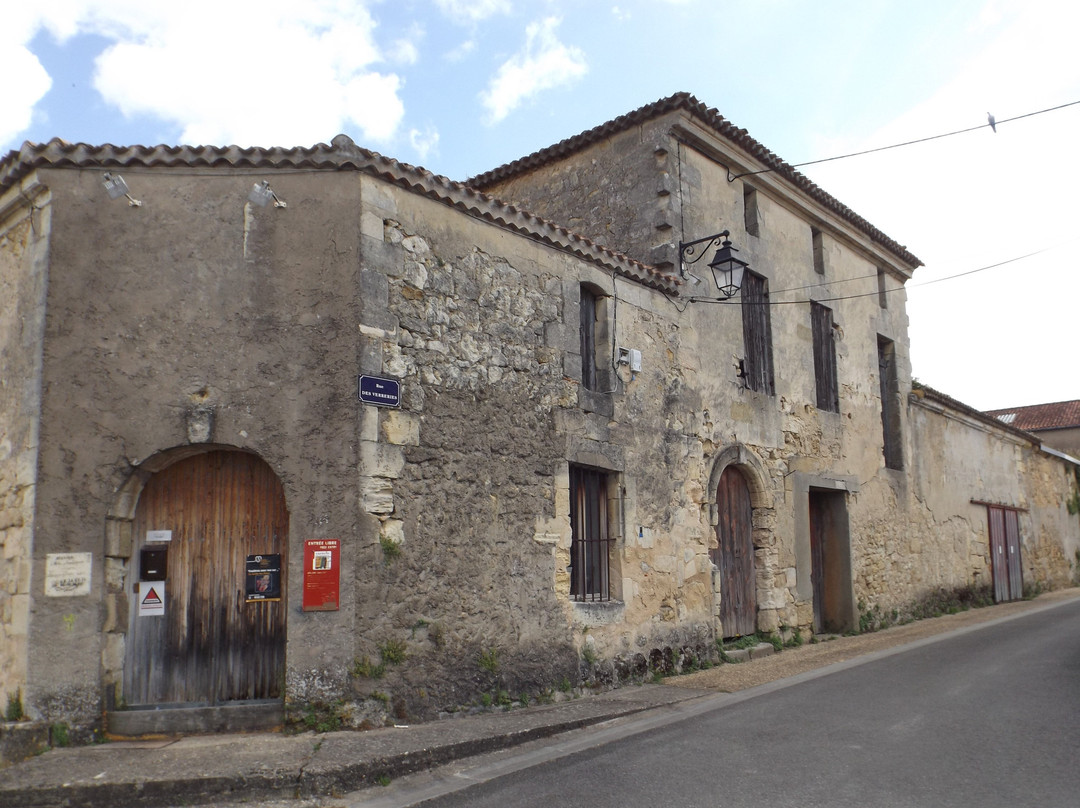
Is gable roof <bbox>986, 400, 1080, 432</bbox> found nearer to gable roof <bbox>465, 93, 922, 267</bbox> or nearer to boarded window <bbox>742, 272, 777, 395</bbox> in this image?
gable roof <bbox>465, 93, 922, 267</bbox>

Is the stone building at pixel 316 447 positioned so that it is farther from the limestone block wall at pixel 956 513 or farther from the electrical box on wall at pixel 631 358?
the limestone block wall at pixel 956 513

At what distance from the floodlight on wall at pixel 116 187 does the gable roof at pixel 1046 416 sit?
32.3m

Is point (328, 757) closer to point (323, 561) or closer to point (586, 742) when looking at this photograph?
point (323, 561)

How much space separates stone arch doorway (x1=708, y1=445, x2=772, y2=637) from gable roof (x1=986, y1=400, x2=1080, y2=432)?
25.1 m

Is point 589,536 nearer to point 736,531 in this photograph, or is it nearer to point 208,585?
point 736,531

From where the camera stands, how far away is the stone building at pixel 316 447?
20.0ft

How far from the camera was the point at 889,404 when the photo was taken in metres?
15.0

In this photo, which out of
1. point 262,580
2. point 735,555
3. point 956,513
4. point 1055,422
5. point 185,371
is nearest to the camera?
point 185,371

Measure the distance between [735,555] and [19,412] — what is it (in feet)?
25.6

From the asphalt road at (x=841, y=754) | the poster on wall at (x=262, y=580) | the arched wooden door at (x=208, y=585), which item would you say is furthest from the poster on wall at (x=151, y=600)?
the asphalt road at (x=841, y=754)

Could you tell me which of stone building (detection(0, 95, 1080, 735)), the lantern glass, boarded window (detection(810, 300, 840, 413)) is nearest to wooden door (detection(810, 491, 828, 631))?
boarded window (detection(810, 300, 840, 413))

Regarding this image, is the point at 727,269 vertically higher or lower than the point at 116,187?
higher

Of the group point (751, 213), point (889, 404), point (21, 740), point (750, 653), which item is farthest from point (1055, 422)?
point (21, 740)

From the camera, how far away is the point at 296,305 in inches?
257
